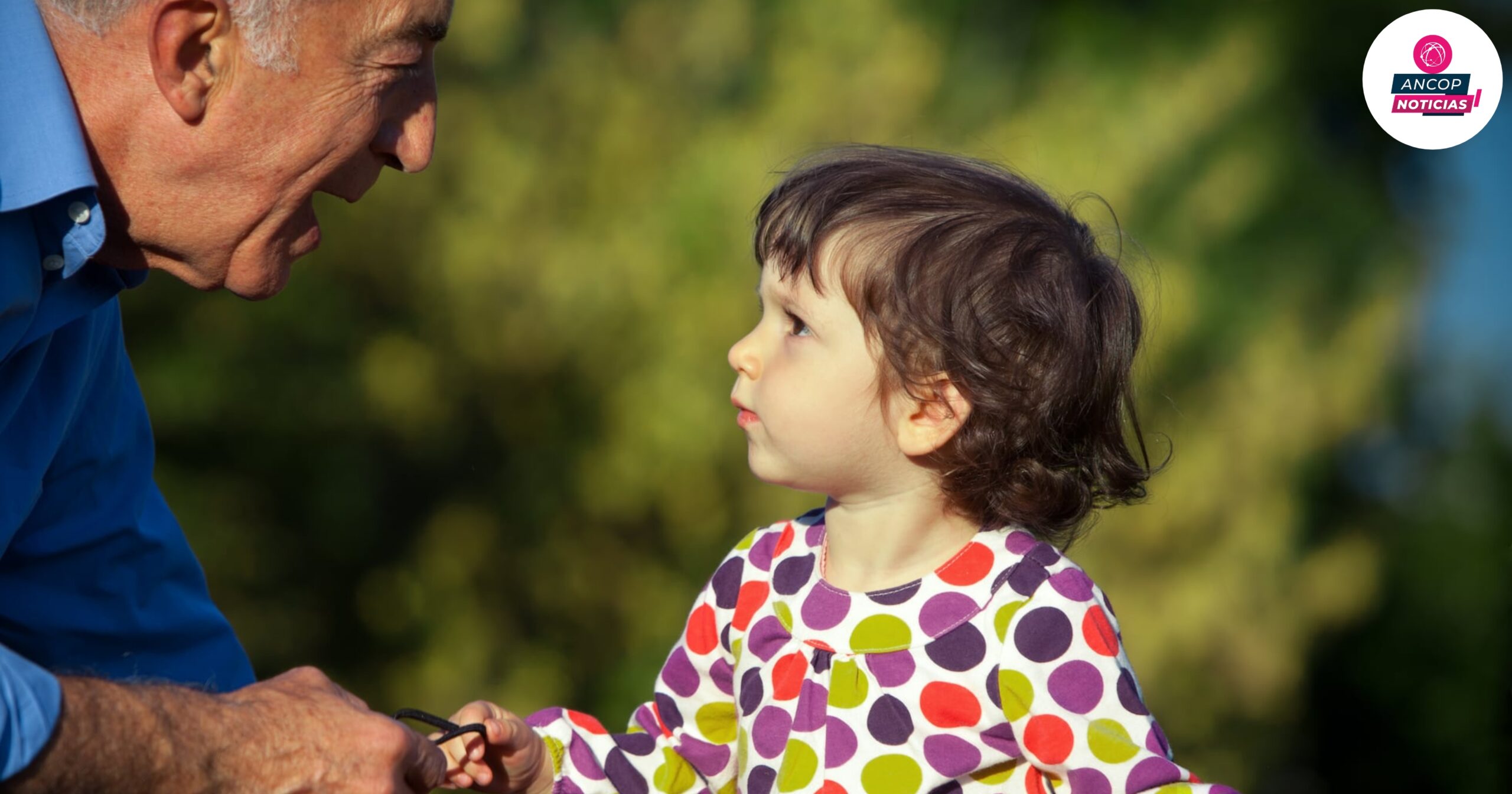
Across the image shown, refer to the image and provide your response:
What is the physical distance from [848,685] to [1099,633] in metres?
0.33

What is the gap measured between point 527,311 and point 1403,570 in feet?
13.1

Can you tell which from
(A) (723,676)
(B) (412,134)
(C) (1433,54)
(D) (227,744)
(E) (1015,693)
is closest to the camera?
(D) (227,744)

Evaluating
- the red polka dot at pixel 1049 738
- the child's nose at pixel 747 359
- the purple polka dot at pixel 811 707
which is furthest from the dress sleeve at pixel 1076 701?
the child's nose at pixel 747 359

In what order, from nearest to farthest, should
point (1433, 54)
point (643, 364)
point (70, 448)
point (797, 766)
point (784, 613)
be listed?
point (797, 766) → point (784, 613) → point (70, 448) → point (1433, 54) → point (643, 364)

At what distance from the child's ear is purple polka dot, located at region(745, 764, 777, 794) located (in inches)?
18.3

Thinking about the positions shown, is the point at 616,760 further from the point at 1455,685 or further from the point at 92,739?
the point at 1455,685

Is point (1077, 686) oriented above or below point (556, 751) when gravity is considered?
above

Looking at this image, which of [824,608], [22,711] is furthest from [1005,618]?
[22,711]

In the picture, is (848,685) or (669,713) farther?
(669,713)

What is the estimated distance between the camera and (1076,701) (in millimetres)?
1709

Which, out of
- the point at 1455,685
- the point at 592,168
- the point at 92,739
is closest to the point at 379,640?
the point at 592,168

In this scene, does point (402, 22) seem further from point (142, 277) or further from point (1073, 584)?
point (1073, 584)

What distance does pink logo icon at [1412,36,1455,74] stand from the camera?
4.15 m

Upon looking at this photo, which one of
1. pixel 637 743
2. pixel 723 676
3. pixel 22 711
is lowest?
pixel 637 743
